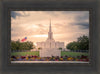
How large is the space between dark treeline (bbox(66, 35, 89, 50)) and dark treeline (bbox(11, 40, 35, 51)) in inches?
34.3

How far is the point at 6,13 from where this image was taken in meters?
2.90

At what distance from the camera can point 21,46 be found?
119 inches

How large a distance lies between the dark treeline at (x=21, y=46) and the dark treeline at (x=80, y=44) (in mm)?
872

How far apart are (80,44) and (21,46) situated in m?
1.37

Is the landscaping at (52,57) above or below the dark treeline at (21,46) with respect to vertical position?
below

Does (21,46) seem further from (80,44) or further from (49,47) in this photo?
(80,44)

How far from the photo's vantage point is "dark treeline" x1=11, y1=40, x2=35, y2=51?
2.98 meters

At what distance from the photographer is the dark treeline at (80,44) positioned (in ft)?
9.80

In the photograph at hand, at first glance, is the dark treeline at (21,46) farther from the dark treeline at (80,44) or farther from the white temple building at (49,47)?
the dark treeline at (80,44)

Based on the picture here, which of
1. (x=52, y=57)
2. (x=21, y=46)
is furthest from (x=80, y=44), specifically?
(x=21, y=46)

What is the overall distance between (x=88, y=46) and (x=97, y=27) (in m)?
0.47

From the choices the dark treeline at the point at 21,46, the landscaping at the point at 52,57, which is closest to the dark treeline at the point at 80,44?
the landscaping at the point at 52,57

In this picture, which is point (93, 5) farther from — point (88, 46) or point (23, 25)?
point (23, 25)

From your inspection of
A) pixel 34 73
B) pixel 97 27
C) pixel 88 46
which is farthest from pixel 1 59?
pixel 97 27
